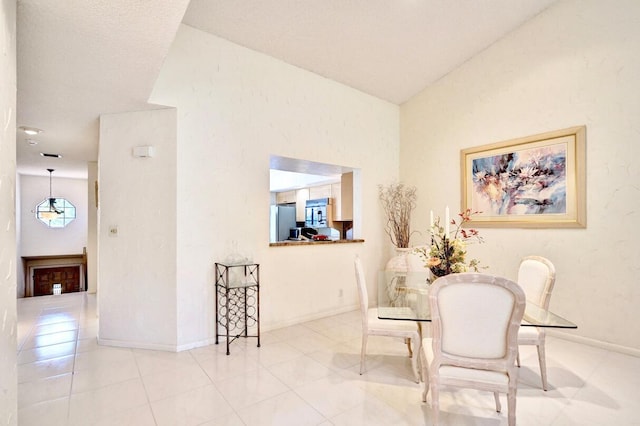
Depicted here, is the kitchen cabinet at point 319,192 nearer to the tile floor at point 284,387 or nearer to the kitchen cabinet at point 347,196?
the kitchen cabinet at point 347,196

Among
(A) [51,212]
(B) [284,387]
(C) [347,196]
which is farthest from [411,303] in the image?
(A) [51,212]

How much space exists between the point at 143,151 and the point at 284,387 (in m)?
2.58

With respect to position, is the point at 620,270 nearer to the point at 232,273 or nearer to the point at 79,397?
the point at 232,273

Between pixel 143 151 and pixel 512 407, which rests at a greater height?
pixel 143 151

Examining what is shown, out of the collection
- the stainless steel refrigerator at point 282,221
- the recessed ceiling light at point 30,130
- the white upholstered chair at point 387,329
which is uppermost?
the recessed ceiling light at point 30,130

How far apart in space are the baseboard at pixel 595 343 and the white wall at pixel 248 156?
2383mm

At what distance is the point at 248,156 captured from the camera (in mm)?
3605

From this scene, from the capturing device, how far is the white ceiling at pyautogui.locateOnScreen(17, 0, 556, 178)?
186 centimetres

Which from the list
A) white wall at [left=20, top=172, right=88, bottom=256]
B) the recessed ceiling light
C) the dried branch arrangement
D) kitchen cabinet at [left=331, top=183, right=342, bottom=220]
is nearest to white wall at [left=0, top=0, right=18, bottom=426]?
the recessed ceiling light

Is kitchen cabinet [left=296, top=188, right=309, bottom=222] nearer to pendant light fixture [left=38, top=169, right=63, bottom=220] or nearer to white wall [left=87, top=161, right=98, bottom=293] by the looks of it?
white wall [left=87, top=161, right=98, bottom=293]

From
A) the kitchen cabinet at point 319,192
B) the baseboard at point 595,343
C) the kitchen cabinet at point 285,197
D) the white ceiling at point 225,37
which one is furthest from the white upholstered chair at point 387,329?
the kitchen cabinet at point 285,197

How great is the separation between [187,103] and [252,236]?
1553 millimetres

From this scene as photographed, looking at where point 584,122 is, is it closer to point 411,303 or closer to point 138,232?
point 411,303

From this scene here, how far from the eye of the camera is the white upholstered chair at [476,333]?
1.69m
